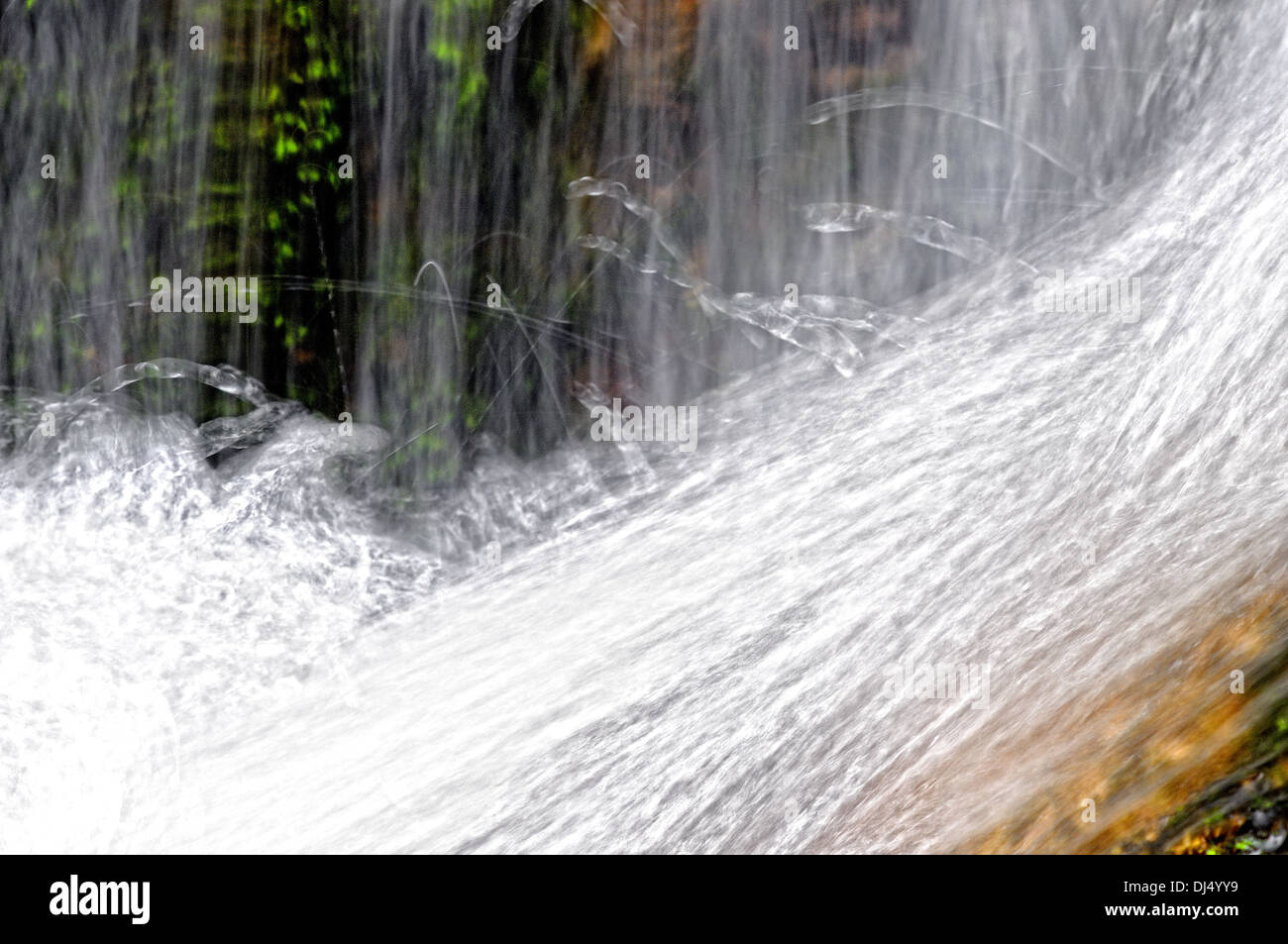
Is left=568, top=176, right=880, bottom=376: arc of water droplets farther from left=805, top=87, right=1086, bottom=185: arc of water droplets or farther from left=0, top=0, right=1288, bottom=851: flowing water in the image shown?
left=805, top=87, right=1086, bottom=185: arc of water droplets

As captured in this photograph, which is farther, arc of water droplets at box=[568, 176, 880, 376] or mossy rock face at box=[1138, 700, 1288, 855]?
arc of water droplets at box=[568, 176, 880, 376]

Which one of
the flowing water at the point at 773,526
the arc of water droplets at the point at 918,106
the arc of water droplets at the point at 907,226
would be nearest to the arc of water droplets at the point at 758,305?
the flowing water at the point at 773,526

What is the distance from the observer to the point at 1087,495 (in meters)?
5.09

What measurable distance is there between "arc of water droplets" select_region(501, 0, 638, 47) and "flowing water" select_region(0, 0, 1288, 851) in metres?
0.02

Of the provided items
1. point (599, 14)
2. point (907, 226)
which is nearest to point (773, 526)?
point (907, 226)

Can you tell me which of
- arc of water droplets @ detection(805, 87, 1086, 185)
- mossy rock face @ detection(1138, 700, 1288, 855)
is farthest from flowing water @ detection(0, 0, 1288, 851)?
mossy rock face @ detection(1138, 700, 1288, 855)

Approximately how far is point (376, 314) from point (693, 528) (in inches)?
72.7

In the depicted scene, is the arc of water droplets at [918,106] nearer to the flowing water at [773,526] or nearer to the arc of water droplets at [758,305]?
the flowing water at [773,526]

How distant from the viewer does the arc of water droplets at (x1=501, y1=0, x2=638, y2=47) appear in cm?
562

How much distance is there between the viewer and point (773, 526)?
5289 mm

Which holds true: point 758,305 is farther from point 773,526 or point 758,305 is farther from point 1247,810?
point 1247,810

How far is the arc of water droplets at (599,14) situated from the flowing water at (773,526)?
0.02 m
